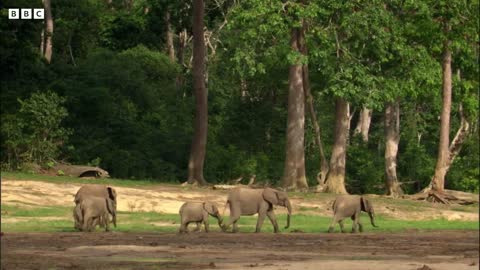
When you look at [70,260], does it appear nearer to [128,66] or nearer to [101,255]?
[101,255]

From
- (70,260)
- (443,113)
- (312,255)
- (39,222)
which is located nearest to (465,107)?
(443,113)

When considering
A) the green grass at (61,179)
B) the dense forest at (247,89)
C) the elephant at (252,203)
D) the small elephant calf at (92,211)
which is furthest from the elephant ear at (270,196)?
the dense forest at (247,89)

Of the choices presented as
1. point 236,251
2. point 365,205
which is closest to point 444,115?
point 365,205

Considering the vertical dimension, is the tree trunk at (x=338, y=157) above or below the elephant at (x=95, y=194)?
above

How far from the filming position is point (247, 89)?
2354 inches

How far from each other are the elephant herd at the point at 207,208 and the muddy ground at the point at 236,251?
69cm

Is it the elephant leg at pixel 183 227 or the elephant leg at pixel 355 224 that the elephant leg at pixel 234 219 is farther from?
the elephant leg at pixel 355 224

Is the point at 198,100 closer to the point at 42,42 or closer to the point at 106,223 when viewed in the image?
the point at 42,42

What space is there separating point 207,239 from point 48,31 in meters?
24.5

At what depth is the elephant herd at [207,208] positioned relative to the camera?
28.2 metres

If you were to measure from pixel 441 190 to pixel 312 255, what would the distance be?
26.3m

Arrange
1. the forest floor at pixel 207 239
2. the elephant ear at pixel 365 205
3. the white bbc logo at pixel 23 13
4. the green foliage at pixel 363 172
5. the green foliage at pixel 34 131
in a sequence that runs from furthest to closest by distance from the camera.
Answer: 1. the green foliage at pixel 363 172
2. the green foliage at pixel 34 131
3. the white bbc logo at pixel 23 13
4. the elephant ear at pixel 365 205
5. the forest floor at pixel 207 239

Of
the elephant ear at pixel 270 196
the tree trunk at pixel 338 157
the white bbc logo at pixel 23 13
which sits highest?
the white bbc logo at pixel 23 13

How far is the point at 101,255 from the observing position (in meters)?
20.6
